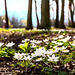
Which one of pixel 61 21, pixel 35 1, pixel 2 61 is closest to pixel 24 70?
pixel 2 61

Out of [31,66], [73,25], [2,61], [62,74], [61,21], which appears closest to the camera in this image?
[62,74]

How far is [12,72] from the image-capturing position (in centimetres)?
289

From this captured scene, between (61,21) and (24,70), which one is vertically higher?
(61,21)

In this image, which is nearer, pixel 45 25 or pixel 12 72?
pixel 12 72

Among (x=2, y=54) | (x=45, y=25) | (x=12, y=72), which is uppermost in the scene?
(x=45, y=25)

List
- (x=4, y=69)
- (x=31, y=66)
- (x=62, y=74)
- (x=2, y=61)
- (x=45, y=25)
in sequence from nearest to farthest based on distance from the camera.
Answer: (x=62, y=74) → (x=31, y=66) → (x=4, y=69) → (x=2, y=61) → (x=45, y=25)

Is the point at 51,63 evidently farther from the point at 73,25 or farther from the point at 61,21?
the point at 73,25

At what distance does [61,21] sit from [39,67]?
13496 millimetres

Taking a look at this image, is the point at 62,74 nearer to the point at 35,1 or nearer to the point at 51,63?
the point at 51,63

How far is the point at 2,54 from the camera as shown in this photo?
3725 millimetres

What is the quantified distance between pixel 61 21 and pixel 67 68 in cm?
1344

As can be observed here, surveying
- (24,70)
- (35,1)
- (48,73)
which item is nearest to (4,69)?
(24,70)

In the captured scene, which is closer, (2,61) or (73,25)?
(2,61)

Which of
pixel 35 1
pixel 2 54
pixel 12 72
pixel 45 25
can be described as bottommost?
pixel 12 72
